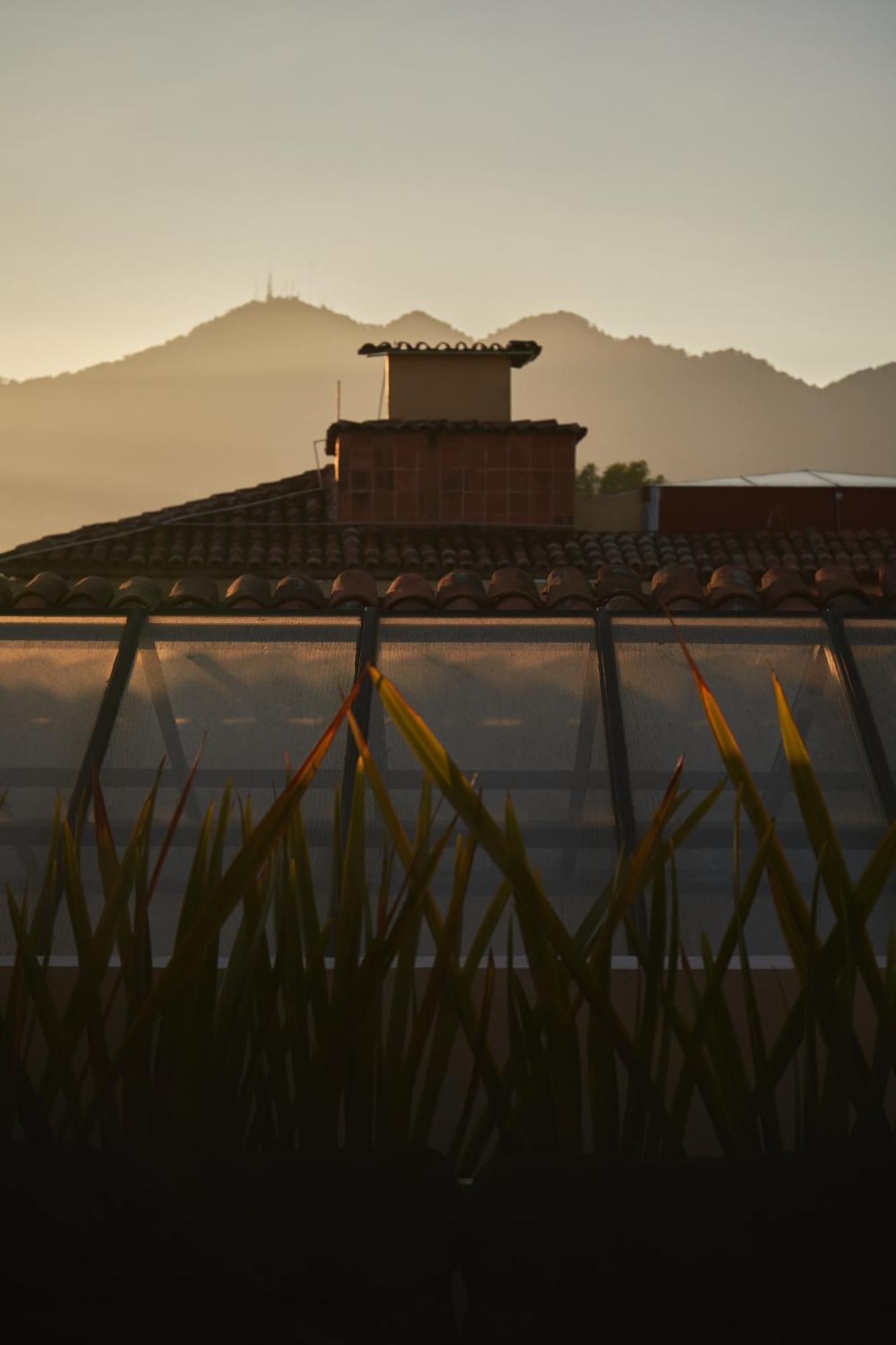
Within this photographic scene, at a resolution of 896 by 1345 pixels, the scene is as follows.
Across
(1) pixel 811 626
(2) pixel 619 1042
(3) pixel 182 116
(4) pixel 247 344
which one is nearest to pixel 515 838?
(2) pixel 619 1042

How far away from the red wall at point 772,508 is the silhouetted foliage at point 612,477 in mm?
34162

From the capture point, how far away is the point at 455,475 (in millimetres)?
19062

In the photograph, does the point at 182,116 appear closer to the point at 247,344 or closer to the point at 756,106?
the point at 756,106

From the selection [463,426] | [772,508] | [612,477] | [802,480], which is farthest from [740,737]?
[612,477]

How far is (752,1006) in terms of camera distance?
7.66 ft

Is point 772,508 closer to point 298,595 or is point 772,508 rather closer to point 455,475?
point 455,475

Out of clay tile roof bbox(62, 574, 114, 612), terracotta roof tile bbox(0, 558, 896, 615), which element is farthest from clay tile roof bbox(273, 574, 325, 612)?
clay tile roof bbox(62, 574, 114, 612)

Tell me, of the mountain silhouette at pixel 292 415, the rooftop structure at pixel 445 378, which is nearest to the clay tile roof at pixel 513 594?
the rooftop structure at pixel 445 378

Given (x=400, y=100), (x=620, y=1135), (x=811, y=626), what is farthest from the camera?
(x=400, y=100)

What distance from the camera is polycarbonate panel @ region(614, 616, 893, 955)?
12.6 ft

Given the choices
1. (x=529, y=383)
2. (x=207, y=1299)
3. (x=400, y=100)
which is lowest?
(x=207, y=1299)

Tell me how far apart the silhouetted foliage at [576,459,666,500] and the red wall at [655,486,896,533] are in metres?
34.2

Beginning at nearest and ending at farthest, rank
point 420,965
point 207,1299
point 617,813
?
point 207,1299, point 420,965, point 617,813

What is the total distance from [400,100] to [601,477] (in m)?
50.9
